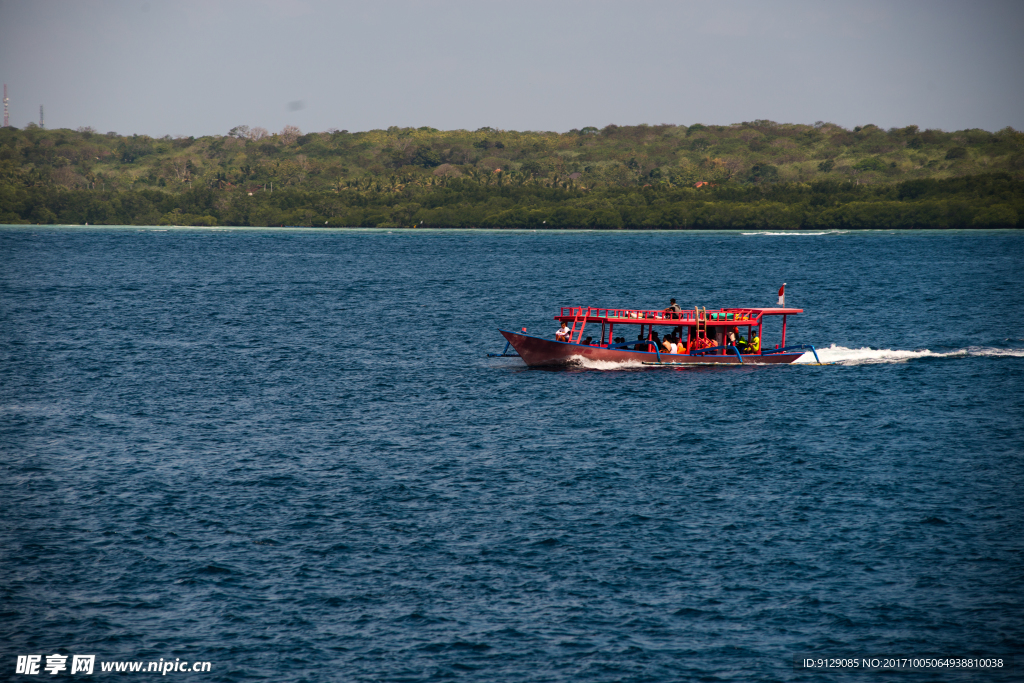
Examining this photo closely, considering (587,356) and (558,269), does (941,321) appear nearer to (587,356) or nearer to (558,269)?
(587,356)

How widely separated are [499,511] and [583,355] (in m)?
24.6

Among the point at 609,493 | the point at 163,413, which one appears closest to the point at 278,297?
the point at 163,413

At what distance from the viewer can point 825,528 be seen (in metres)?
29.6

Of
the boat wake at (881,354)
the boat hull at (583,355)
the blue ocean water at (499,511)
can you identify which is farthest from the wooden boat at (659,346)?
the boat wake at (881,354)

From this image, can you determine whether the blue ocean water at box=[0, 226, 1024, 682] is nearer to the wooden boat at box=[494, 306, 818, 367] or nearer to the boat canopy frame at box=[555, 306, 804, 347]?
the wooden boat at box=[494, 306, 818, 367]

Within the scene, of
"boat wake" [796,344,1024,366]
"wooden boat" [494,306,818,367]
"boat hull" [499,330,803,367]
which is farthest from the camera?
"boat wake" [796,344,1024,366]

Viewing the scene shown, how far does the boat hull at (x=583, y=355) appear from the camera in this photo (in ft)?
177

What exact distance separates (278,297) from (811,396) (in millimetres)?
71764

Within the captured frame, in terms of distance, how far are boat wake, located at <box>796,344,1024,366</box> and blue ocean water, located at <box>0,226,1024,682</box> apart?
404mm

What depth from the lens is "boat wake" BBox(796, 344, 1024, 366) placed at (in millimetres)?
58828

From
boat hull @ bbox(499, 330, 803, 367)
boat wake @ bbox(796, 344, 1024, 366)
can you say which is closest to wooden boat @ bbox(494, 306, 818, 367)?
boat hull @ bbox(499, 330, 803, 367)

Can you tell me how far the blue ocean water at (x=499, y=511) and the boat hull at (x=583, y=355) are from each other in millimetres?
827

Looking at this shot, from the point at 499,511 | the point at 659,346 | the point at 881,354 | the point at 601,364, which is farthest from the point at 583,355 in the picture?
the point at 499,511

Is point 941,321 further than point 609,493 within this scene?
Yes
